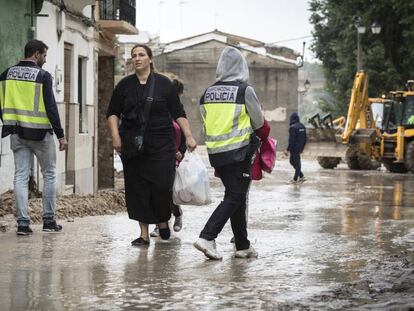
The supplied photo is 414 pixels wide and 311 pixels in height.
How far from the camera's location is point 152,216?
10.1m

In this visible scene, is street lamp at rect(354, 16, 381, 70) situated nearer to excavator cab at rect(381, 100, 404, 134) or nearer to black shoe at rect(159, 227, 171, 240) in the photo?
excavator cab at rect(381, 100, 404, 134)

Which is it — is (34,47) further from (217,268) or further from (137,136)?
(217,268)

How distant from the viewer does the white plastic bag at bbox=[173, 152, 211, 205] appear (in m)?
10.4

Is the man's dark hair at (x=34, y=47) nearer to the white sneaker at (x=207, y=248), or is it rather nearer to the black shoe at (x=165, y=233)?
the black shoe at (x=165, y=233)

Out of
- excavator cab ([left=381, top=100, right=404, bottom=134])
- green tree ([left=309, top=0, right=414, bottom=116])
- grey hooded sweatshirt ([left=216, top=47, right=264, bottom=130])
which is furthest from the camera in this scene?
green tree ([left=309, top=0, right=414, bottom=116])

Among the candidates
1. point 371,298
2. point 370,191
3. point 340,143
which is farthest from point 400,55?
point 371,298

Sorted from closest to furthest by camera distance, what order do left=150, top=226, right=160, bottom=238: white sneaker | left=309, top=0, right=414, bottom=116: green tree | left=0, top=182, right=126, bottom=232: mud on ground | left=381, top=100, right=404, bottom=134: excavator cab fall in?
left=150, top=226, right=160, bottom=238: white sneaker, left=0, top=182, right=126, bottom=232: mud on ground, left=381, top=100, right=404, bottom=134: excavator cab, left=309, top=0, right=414, bottom=116: green tree

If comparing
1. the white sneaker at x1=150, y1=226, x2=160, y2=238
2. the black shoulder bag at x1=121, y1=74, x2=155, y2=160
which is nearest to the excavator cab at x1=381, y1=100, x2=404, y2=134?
the white sneaker at x1=150, y1=226, x2=160, y2=238

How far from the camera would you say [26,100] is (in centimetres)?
1072

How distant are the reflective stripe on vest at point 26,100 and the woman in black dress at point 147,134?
1.01 metres

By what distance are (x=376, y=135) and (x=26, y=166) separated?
80.9 ft

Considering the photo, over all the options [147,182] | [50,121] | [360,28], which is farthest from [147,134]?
[360,28]

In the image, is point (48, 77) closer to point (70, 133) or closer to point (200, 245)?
point (200, 245)

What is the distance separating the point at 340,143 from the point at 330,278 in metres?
30.0
